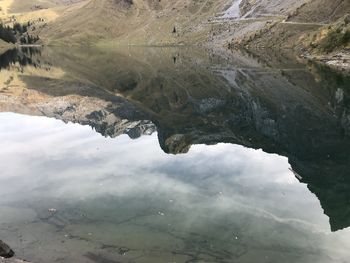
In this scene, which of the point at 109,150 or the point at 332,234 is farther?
the point at 109,150

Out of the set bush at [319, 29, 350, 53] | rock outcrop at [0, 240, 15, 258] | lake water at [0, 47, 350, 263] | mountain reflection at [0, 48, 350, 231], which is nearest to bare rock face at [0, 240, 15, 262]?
rock outcrop at [0, 240, 15, 258]

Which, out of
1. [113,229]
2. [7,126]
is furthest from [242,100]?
[113,229]

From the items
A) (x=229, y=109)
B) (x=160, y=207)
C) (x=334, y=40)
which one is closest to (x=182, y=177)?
(x=160, y=207)

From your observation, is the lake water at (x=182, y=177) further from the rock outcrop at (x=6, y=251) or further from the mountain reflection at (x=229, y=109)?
the rock outcrop at (x=6, y=251)

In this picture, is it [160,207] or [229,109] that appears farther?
[229,109]

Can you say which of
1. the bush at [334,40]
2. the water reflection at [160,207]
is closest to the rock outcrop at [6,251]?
the water reflection at [160,207]

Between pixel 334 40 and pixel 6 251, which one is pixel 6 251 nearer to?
pixel 6 251

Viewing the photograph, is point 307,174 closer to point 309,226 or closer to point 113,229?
point 309,226

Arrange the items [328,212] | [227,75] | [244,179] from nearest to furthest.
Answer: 1. [328,212]
2. [244,179]
3. [227,75]
